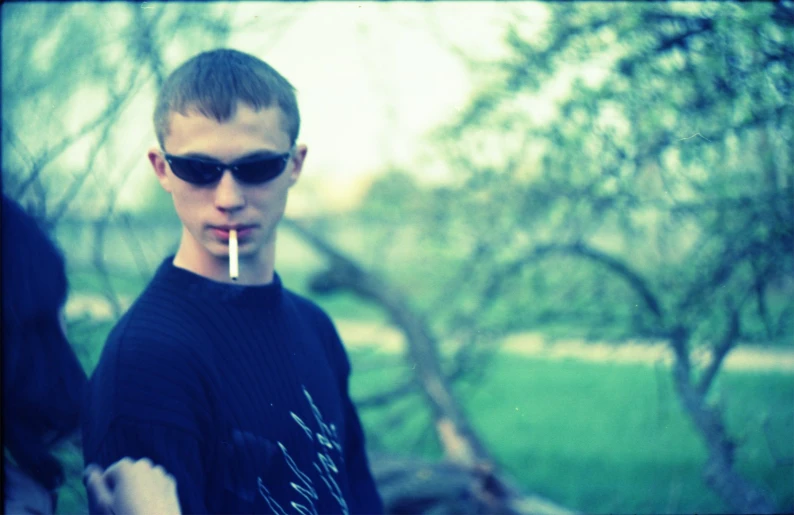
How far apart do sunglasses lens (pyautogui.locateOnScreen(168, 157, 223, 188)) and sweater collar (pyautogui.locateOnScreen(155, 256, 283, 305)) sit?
6.9 inches

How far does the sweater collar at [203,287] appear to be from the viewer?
1.50 m

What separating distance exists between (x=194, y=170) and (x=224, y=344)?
1.17 ft

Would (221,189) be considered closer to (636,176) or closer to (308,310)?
(308,310)

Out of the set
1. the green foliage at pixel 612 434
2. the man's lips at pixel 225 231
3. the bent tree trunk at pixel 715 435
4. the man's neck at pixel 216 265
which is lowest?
the green foliage at pixel 612 434

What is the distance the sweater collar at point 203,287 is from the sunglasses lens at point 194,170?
6.9 inches

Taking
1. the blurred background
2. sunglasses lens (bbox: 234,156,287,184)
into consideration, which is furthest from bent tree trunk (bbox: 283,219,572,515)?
sunglasses lens (bbox: 234,156,287,184)

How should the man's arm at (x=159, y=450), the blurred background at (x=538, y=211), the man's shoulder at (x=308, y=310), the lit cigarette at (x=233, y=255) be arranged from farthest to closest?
the blurred background at (x=538, y=211), the man's shoulder at (x=308, y=310), the lit cigarette at (x=233, y=255), the man's arm at (x=159, y=450)

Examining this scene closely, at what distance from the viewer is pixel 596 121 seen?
3191 millimetres

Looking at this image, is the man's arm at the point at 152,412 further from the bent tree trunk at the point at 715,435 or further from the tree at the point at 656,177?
the bent tree trunk at the point at 715,435

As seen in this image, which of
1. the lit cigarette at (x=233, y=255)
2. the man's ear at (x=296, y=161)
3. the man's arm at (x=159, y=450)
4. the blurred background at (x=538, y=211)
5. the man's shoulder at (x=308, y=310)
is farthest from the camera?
the blurred background at (x=538, y=211)

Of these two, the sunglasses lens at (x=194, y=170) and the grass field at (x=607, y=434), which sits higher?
the sunglasses lens at (x=194, y=170)

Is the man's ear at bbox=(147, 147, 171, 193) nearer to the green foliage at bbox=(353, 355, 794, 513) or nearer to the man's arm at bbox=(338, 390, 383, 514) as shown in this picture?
the man's arm at bbox=(338, 390, 383, 514)

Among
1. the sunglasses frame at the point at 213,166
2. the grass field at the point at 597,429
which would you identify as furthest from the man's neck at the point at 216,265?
the grass field at the point at 597,429

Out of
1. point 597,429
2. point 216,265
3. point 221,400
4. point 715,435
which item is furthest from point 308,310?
point 597,429
